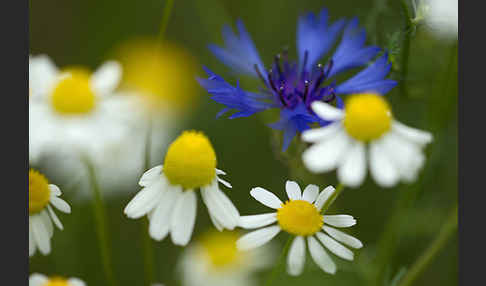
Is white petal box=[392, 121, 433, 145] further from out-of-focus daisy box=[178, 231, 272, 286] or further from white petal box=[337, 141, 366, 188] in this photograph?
out-of-focus daisy box=[178, 231, 272, 286]

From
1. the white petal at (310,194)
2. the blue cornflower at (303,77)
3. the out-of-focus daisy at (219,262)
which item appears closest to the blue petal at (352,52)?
the blue cornflower at (303,77)

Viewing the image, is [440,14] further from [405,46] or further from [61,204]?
[61,204]

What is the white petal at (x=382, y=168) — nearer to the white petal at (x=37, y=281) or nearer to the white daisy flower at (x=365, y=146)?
the white daisy flower at (x=365, y=146)

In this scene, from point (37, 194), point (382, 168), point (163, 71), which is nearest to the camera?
point (382, 168)

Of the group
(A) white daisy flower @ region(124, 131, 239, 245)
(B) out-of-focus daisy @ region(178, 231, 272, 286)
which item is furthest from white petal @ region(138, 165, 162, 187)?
(B) out-of-focus daisy @ region(178, 231, 272, 286)

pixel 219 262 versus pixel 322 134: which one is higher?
pixel 322 134

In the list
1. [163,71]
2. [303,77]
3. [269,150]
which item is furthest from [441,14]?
[163,71]
